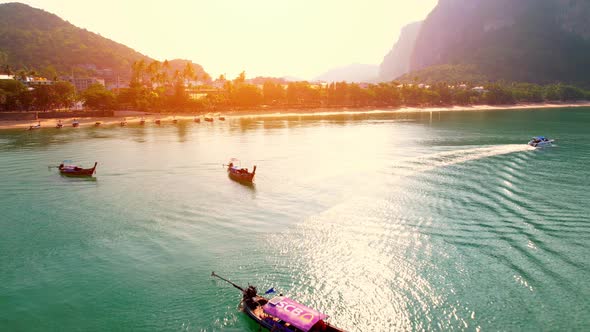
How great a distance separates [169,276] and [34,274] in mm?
11829

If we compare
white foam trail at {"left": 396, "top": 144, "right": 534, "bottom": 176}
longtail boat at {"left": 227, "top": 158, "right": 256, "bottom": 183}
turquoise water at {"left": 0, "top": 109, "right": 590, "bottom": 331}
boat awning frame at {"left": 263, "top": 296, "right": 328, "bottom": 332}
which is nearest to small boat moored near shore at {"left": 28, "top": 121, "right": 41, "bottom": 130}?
turquoise water at {"left": 0, "top": 109, "right": 590, "bottom": 331}

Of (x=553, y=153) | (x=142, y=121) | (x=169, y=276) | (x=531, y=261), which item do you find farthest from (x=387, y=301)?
(x=142, y=121)

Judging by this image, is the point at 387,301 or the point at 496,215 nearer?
the point at 387,301

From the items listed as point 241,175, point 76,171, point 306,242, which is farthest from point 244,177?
point 76,171

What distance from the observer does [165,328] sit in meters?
24.9

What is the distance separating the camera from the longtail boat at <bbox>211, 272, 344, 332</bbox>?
76.2 ft

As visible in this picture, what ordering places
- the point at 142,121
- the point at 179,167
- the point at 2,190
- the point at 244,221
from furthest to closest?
1. the point at 142,121
2. the point at 179,167
3. the point at 2,190
4. the point at 244,221

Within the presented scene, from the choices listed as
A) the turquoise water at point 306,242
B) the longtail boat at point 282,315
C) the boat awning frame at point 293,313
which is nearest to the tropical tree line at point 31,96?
the turquoise water at point 306,242

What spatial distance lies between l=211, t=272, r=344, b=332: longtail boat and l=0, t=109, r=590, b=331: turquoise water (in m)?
0.95

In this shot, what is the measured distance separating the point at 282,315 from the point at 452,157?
63.8 meters

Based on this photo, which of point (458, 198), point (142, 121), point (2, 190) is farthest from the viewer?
point (142, 121)

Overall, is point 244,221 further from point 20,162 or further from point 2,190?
point 20,162

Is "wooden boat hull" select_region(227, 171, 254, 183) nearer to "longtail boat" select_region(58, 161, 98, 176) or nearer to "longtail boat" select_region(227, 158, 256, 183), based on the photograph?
"longtail boat" select_region(227, 158, 256, 183)

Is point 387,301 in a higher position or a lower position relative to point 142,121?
lower
